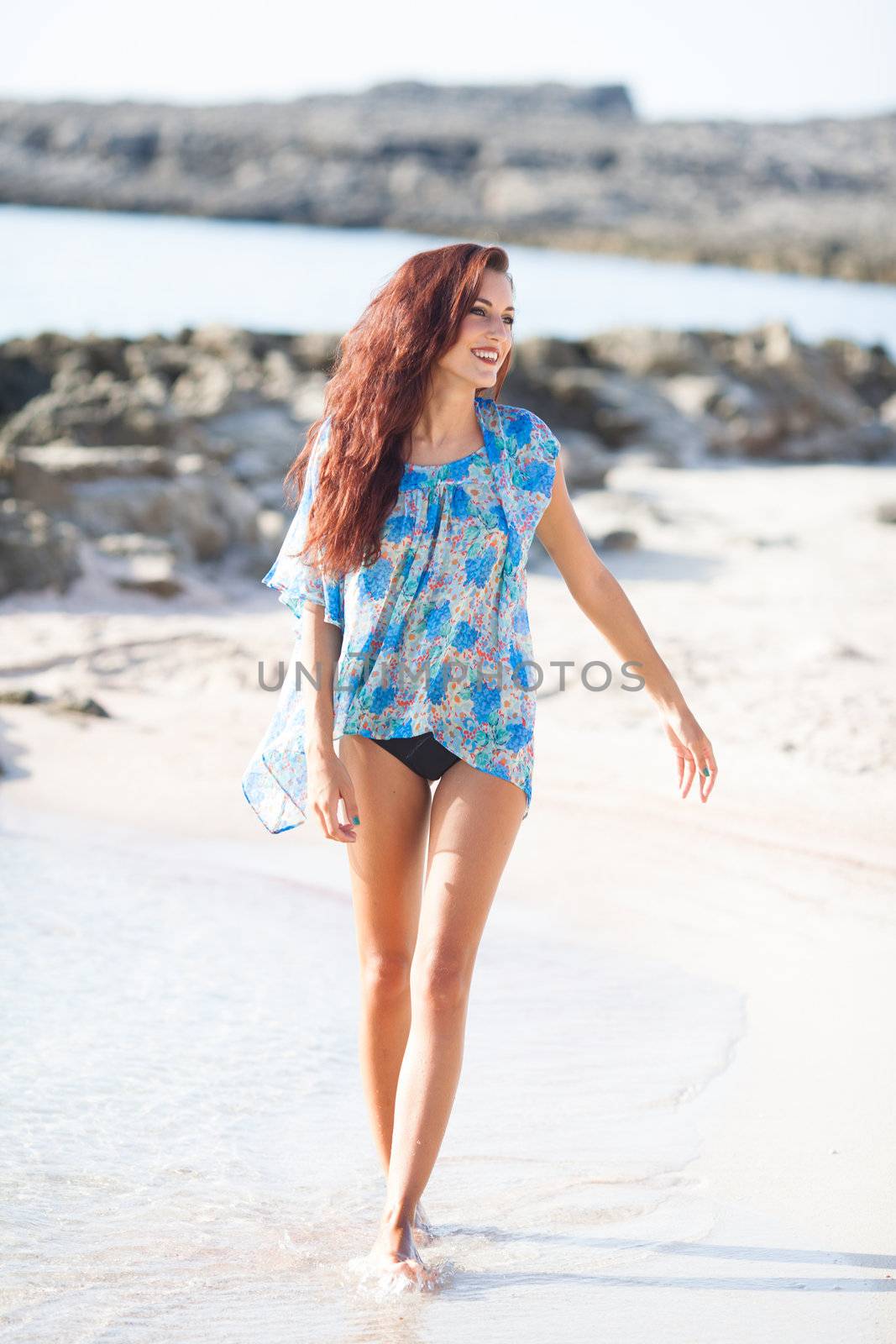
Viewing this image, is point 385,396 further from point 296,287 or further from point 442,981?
point 296,287

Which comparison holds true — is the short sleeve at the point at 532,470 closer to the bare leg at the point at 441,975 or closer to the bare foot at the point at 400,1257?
the bare leg at the point at 441,975

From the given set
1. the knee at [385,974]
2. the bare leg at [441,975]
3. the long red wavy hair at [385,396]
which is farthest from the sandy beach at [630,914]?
the long red wavy hair at [385,396]

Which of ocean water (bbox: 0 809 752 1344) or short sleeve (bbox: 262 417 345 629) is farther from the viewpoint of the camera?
short sleeve (bbox: 262 417 345 629)

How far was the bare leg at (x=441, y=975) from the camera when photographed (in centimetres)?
242

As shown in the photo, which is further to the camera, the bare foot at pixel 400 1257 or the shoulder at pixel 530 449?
the shoulder at pixel 530 449

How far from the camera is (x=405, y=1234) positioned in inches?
97.3

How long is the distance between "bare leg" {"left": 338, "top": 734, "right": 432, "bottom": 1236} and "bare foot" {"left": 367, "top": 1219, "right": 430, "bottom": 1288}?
0.18 m

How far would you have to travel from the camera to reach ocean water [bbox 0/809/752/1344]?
251 centimetres

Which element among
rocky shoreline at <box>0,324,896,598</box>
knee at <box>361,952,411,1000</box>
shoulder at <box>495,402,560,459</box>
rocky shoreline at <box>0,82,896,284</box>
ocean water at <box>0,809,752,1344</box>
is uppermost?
rocky shoreline at <box>0,82,896,284</box>

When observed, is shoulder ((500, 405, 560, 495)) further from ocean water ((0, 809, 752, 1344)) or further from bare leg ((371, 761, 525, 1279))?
ocean water ((0, 809, 752, 1344))

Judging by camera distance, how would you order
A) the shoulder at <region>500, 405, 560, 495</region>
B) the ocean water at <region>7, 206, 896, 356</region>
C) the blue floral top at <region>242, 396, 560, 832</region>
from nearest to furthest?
the blue floral top at <region>242, 396, 560, 832</region>, the shoulder at <region>500, 405, 560, 495</region>, the ocean water at <region>7, 206, 896, 356</region>

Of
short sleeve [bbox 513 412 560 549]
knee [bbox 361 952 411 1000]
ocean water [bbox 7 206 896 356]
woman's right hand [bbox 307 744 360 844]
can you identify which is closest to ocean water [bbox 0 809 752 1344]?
knee [bbox 361 952 411 1000]

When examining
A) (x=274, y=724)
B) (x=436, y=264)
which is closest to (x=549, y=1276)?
(x=274, y=724)

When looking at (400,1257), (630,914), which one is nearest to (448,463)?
(400,1257)
